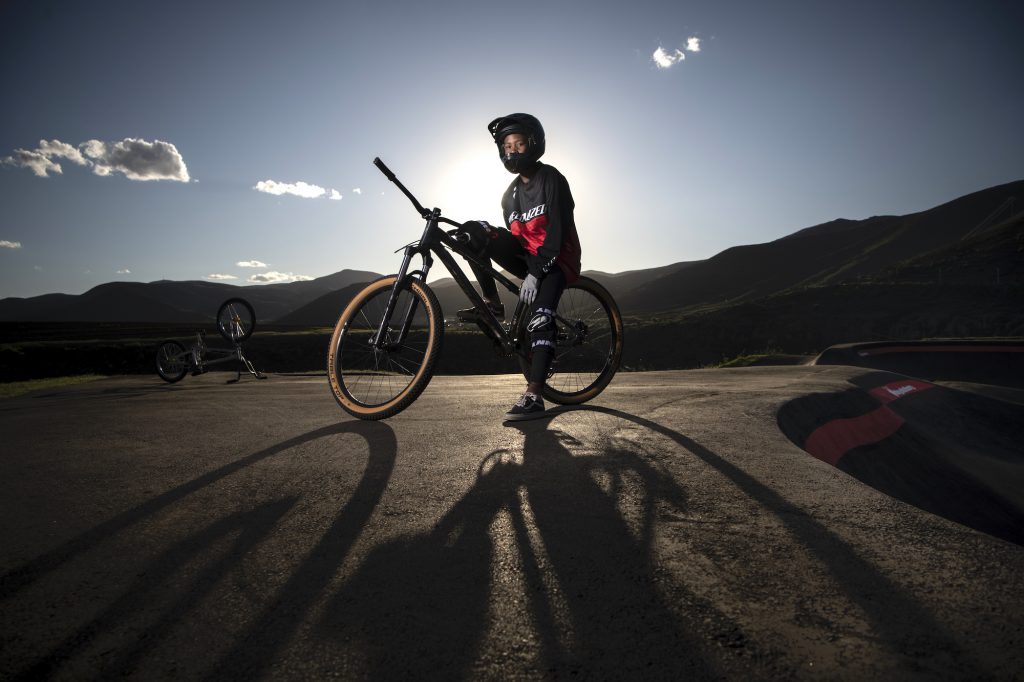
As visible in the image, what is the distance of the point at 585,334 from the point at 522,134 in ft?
6.59

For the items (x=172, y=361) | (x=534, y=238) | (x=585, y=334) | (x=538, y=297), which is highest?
(x=534, y=238)

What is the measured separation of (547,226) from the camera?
4359 millimetres

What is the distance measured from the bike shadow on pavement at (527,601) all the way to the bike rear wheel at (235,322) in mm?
9467

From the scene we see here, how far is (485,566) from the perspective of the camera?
1503 mm

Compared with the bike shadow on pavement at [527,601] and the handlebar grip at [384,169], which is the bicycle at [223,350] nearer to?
the handlebar grip at [384,169]

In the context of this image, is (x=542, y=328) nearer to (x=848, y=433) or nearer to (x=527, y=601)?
(x=527, y=601)

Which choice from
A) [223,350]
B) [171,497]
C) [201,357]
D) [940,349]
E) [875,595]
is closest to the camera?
[875,595]

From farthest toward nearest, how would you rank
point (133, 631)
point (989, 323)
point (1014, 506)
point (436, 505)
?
point (989, 323), point (1014, 506), point (436, 505), point (133, 631)

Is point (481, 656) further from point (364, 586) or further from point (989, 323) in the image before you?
point (989, 323)

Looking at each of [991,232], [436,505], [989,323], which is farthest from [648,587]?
[991,232]

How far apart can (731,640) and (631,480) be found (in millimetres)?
1154

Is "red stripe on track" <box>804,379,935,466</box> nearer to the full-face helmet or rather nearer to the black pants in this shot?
the black pants

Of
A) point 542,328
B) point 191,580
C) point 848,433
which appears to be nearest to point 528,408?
point 542,328

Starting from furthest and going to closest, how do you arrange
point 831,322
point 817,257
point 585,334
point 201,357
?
point 817,257 → point 831,322 → point 201,357 → point 585,334
